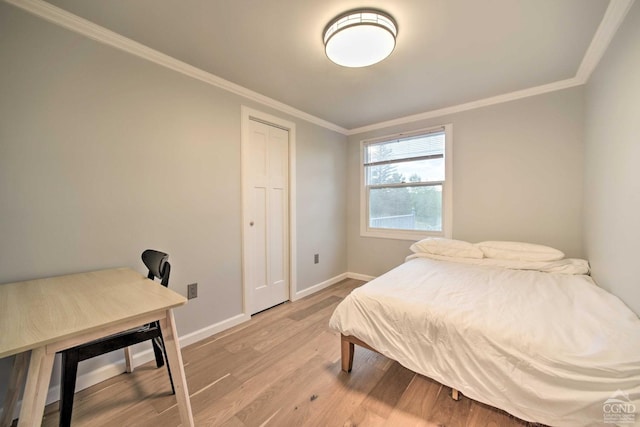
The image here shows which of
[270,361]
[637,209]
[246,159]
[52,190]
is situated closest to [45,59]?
[52,190]

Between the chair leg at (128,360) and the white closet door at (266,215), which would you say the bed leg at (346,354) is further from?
the chair leg at (128,360)

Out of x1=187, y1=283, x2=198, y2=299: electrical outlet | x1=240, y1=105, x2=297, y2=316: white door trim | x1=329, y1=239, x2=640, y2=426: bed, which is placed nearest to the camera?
x1=329, y1=239, x2=640, y2=426: bed

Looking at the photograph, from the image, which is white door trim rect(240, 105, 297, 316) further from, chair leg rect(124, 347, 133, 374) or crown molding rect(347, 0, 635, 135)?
crown molding rect(347, 0, 635, 135)

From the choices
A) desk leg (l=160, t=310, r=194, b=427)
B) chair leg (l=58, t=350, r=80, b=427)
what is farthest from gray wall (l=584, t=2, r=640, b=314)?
chair leg (l=58, t=350, r=80, b=427)

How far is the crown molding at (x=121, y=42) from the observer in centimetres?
144

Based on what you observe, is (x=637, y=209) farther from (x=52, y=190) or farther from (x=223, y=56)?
(x=52, y=190)

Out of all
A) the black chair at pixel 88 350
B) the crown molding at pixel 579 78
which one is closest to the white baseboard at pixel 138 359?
the black chair at pixel 88 350

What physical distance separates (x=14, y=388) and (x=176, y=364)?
890mm

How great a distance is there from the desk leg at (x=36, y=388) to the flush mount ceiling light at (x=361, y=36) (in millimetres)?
2012

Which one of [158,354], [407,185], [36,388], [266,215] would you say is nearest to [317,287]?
[266,215]

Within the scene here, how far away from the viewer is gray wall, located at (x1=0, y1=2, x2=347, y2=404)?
1.41 m

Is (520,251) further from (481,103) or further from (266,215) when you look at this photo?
(266,215)

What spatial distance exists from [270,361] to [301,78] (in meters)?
2.37

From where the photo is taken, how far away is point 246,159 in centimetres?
248
